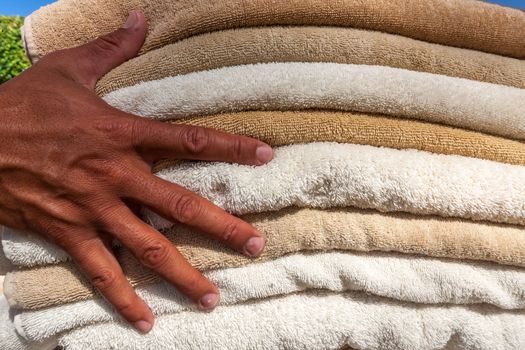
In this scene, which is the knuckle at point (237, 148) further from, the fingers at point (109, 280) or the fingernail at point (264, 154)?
the fingers at point (109, 280)

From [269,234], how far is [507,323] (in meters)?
0.27

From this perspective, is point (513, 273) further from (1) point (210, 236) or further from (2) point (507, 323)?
(1) point (210, 236)

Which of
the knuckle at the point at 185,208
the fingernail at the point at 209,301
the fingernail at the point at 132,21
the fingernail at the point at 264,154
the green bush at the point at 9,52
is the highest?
the fingernail at the point at 132,21

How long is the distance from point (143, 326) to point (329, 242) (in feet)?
0.66

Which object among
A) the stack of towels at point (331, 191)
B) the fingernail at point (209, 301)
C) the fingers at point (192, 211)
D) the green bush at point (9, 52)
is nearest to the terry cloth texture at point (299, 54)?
the stack of towels at point (331, 191)

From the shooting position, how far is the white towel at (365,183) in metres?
0.41

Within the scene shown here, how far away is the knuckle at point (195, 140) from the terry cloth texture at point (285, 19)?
123 millimetres

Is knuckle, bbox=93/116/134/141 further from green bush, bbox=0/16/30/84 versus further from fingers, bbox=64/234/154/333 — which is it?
green bush, bbox=0/16/30/84

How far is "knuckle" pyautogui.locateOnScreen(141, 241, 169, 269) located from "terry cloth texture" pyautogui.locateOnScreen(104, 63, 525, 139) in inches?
5.1

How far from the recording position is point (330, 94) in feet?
1.37

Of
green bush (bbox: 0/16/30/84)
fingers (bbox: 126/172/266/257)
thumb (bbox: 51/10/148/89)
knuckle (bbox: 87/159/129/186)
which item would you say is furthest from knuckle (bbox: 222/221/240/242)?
green bush (bbox: 0/16/30/84)

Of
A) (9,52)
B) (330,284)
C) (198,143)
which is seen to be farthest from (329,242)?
(9,52)

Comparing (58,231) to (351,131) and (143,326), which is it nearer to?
(143,326)

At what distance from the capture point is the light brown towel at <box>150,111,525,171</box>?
0.42m
